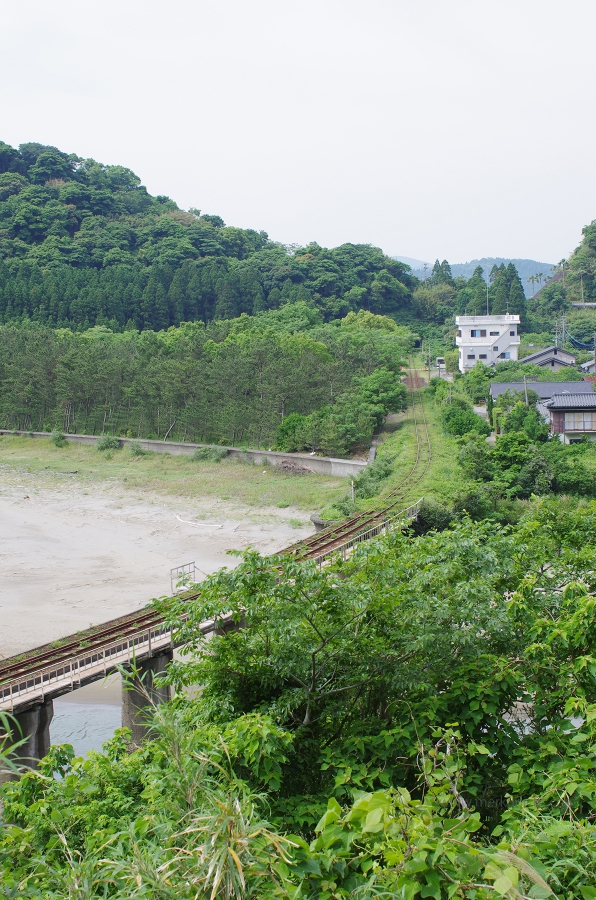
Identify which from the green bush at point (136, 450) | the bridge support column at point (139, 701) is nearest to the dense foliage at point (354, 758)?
the bridge support column at point (139, 701)

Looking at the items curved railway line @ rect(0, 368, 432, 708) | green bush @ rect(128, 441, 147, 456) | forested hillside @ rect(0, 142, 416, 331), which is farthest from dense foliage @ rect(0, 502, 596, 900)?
forested hillside @ rect(0, 142, 416, 331)

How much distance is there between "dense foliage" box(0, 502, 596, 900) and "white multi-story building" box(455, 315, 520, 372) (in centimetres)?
5068

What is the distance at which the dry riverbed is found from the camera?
67.3 feet

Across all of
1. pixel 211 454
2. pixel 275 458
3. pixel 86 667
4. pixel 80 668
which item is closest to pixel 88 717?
pixel 80 668

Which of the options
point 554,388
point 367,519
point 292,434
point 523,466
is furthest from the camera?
point 292,434

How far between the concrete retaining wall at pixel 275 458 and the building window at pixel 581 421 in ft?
34.3

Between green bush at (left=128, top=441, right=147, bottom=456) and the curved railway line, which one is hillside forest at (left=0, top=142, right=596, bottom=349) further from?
the curved railway line

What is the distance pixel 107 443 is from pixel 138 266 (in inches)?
1625

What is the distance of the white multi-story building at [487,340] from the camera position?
58.1m

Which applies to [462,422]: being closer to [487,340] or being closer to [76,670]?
[487,340]

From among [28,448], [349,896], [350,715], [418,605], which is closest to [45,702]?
[350,715]

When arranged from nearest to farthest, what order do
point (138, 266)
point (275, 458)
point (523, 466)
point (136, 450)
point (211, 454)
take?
point (523, 466) < point (275, 458) < point (211, 454) < point (136, 450) < point (138, 266)

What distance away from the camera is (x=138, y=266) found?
270ft

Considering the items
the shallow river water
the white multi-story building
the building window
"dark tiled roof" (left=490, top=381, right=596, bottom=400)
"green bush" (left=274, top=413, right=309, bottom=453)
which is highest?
the white multi-story building
